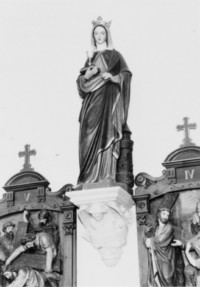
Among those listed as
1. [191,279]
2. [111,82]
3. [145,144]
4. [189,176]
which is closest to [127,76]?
Result: [111,82]

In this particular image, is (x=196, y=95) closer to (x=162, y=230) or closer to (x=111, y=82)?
(x=111, y=82)

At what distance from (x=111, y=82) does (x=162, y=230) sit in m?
1.34

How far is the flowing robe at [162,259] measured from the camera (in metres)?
5.08

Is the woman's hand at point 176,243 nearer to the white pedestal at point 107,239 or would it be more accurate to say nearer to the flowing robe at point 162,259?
the flowing robe at point 162,259

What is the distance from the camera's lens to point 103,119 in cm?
556

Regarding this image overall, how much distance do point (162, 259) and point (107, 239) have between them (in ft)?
1.56

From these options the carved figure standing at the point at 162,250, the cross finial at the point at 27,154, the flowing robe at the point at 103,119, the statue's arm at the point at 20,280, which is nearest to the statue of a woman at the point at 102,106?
the flowing robe at the point at 103,119

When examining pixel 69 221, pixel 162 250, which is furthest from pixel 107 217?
pixel 162 250

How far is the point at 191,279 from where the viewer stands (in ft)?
16.6

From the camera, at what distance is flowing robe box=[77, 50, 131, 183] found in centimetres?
546

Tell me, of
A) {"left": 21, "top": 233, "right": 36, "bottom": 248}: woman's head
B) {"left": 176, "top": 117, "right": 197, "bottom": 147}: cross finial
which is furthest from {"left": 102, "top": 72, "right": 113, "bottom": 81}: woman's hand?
{"left": 21, "top": 233, "right": 36, "bottom": 248}: woman's head

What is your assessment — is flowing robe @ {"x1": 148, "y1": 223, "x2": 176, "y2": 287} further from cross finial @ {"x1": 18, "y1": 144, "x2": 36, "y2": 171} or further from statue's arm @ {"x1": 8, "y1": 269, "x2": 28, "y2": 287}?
cross finial @ {"x1": 18, "y1": 144, "x2": 36, "y2": 171}

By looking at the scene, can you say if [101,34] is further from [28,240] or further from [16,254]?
[16,254]

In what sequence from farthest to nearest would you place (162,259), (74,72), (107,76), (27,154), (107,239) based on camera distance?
(74,72) < (27,154) < (107,76) < (107,239) < (162,259)
